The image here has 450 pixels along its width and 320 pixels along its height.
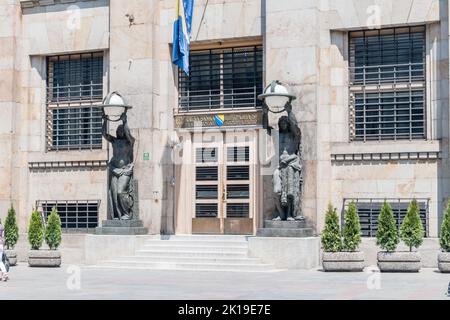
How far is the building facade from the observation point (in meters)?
21.8

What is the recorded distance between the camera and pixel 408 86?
21906mm

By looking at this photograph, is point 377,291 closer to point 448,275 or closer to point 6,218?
point 448,275

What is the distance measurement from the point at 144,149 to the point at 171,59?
275cm

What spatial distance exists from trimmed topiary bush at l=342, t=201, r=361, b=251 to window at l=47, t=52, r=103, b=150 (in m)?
8.37

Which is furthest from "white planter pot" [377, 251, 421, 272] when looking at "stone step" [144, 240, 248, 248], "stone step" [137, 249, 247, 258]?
"stone step" [144, 240, 248, 248]

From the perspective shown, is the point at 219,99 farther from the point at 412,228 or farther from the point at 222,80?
the point at 412,228

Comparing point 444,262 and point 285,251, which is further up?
point 285,251

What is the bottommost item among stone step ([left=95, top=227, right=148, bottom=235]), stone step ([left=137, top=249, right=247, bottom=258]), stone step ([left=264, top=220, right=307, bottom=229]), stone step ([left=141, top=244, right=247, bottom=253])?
stone step ([left=137, top=249, right=247, bottom=258])

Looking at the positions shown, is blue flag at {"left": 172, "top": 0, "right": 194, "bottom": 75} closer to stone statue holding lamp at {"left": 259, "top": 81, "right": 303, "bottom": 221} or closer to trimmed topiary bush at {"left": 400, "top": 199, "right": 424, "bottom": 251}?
stone statue holding lamp at {"left": 259, "top": 81, "right": 303, "bottom": 221}

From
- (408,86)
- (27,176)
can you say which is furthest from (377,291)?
(27,176)

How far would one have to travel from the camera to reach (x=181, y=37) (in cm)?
2239

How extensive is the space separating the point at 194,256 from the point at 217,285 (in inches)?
181

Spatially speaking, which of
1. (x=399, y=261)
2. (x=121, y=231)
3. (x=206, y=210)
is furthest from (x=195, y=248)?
(x=399, y=261)

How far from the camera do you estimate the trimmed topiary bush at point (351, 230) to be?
20.3m
